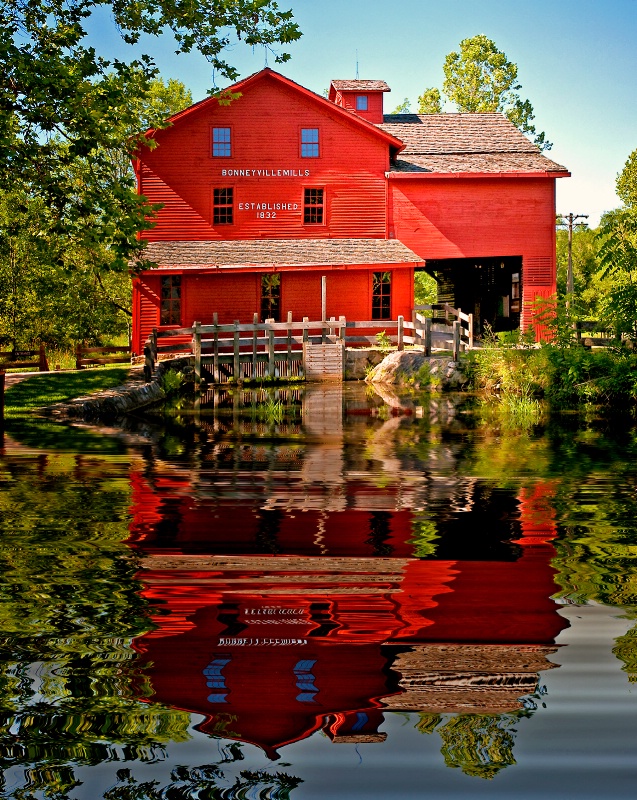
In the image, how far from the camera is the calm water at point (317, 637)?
3826mm

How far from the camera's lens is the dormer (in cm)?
3941

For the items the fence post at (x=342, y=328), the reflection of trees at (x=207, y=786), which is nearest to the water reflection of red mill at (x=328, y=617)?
the reflection of trees at (x=207, y=786)

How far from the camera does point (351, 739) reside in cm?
405

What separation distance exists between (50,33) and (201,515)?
526 inches

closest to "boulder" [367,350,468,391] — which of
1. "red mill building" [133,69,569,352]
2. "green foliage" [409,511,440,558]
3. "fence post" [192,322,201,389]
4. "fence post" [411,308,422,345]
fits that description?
"fence post" [411,308,422,345]

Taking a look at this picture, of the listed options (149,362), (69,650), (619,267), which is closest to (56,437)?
(149,362)

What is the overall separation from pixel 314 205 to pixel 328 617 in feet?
103

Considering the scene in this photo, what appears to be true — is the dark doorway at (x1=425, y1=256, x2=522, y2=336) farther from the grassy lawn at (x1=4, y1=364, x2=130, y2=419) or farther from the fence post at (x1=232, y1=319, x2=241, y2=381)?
the grassy lawn at (x1=4, y1=364, x2=130, y2=419)

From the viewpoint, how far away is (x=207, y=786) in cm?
367

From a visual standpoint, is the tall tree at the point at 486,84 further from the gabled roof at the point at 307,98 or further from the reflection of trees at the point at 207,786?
the reflection of trees at the point at 207,786

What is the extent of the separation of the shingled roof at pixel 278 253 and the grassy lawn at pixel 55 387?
6934 mm

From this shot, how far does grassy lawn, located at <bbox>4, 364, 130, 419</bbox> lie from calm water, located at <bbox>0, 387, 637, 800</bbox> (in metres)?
9.78

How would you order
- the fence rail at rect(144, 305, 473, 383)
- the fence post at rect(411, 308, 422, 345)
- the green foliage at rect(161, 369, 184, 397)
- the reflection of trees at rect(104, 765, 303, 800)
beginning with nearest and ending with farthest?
1. the reflection of trees at rect(104, 765, 303, 800)
2. the green foliage at rect(161, 369, 184, 397)
3. the fence rail at rect(144, 305, 473, 383)
4. the fence post at rect(411, 308, 422, 345)

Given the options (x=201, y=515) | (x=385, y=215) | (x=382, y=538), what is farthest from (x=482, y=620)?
(x=385, y=215)
